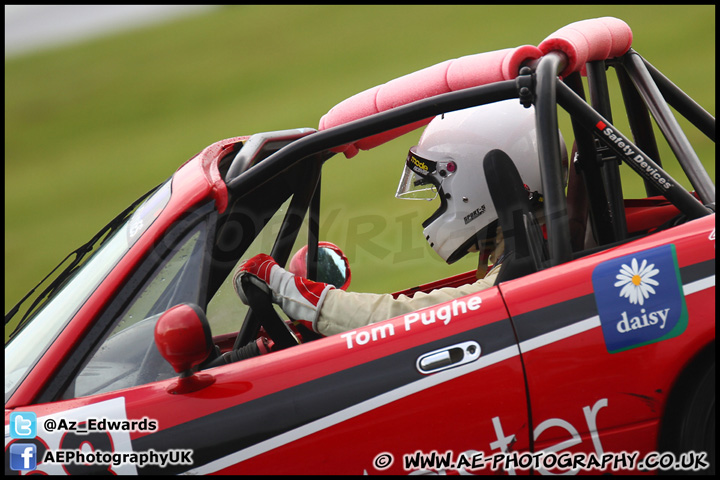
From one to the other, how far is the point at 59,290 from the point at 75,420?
552 millimetres

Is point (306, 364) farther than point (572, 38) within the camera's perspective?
No

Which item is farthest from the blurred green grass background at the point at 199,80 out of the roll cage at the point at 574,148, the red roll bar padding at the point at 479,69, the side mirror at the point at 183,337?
the side mirror at the point at 183,337

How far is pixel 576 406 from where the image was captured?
6.51 feet

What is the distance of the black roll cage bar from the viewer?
2.16 metres

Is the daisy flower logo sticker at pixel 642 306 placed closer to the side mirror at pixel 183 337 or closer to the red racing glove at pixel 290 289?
the red racing glove at pixel 290 289

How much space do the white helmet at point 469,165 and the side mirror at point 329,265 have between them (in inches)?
16.8

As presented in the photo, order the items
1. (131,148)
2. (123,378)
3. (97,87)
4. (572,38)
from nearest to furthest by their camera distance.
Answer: (123,378) < (572,38) < (131,148) < (97,87)

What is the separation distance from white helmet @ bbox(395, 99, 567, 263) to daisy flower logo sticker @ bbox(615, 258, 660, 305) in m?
0.61

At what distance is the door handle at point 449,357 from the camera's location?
6.53ft

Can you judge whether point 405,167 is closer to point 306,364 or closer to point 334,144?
point 334,144

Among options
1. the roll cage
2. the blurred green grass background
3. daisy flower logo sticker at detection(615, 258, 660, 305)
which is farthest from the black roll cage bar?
the blurred green grass background

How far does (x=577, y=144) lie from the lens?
249cm

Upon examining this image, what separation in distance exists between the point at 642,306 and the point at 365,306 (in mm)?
775

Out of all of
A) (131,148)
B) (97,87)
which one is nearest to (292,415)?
(131,148)
